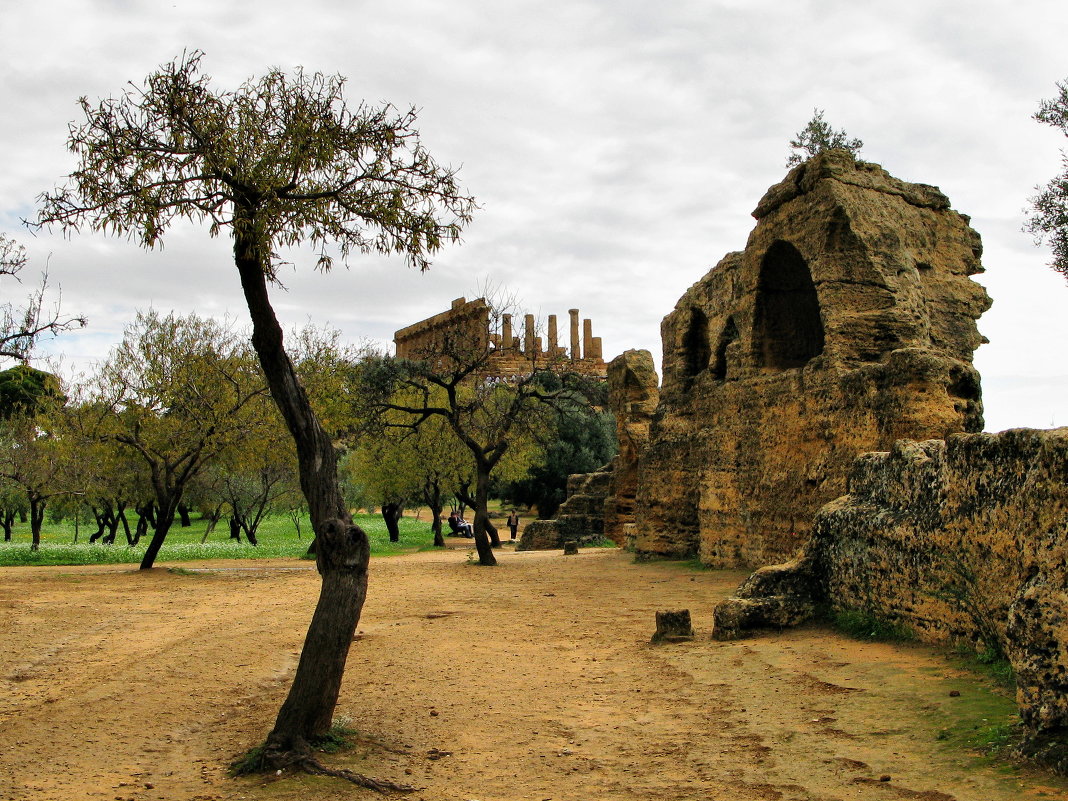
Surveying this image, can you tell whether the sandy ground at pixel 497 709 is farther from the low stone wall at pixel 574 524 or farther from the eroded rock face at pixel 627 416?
the low stone wall at pixel 574 524

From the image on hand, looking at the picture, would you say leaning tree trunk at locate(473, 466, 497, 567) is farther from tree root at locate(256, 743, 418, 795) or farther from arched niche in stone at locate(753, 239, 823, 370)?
tree root at locate(256, 743, 418, 795)

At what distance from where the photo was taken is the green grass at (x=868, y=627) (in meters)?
7.84

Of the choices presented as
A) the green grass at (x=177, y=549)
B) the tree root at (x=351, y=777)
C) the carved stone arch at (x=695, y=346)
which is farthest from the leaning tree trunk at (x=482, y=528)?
the tree root at (x=351, y=777)

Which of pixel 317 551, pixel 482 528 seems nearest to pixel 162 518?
pixel 482 528

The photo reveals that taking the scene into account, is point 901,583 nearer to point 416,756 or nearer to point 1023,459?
point 1023,459

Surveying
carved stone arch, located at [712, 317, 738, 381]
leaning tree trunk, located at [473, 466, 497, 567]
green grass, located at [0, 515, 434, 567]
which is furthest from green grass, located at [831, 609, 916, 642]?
leaning tree trunk, located at [473, 466, 497, 567]

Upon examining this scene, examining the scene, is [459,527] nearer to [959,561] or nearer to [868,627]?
[868,627]

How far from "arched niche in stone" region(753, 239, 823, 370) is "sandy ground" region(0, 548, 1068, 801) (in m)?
5.22

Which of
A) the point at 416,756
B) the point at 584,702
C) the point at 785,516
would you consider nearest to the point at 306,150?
the point at 416,756

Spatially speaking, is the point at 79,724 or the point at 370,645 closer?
the point at 79,724

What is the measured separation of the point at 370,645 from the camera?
31.3 ft

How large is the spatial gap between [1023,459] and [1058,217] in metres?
12.0

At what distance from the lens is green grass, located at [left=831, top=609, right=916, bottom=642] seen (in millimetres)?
7843

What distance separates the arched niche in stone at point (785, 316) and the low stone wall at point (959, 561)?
632 cm
